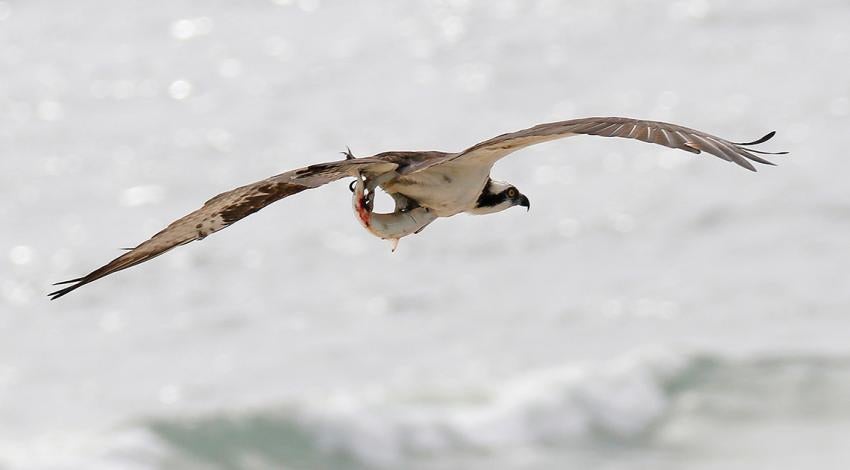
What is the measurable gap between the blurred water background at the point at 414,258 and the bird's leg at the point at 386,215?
546 inches

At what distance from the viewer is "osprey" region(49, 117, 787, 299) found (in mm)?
8148

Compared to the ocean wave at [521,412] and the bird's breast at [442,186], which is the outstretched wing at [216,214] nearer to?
the bird's breast at [442,186]

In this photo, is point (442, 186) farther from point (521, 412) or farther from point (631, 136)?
point (521, 412)

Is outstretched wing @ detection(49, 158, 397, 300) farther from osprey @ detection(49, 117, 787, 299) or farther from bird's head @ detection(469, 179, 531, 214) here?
bird's head @ detection(469, 179, 531, 214)

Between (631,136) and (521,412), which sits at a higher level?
(521,412)

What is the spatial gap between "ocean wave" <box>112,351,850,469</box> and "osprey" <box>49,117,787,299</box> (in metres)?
14.8

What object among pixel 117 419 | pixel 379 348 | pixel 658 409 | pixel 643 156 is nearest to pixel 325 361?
pixel 379 348

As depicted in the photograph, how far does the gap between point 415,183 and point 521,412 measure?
16053 millimetres

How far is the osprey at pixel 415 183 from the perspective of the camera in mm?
8148

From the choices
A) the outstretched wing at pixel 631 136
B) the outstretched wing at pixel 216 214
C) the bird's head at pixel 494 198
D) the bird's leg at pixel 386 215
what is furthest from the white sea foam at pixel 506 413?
the outstretched wing at pixel 631 136

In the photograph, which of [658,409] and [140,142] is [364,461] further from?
[140,142]

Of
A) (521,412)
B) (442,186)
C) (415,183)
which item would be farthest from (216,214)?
(521,412)

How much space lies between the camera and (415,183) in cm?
910

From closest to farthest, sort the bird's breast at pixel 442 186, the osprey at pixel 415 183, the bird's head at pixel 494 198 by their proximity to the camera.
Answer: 1. the osprey at pixel 415 183
2. the bird's breast at pixel 442 186
3. the bird's head at pixel 494 198
